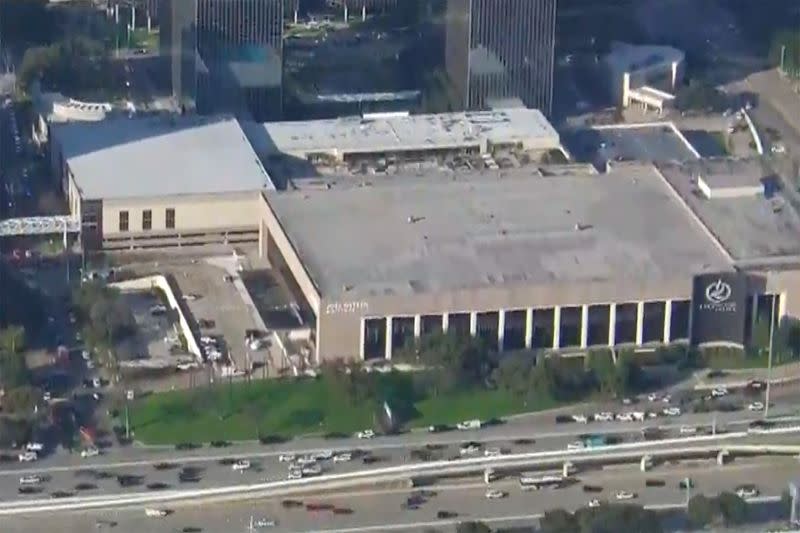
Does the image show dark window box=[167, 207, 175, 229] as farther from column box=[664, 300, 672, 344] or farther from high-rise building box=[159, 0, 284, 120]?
column box=[664, 300, 672, 344]

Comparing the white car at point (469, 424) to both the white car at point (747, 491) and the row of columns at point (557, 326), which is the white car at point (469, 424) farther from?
the white car at point (747, 491)

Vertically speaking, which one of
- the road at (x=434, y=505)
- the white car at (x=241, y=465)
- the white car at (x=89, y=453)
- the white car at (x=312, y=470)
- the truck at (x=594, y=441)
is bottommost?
the road at (x=434, y=505)

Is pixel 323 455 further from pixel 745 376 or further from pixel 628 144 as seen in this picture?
pixel 628 144

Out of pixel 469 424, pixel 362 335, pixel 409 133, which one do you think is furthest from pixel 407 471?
pixel 409 133

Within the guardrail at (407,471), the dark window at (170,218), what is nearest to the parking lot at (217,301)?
the dark window at (170,218)

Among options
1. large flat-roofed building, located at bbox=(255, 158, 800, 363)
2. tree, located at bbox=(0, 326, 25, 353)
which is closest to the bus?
large flat-roofed building, located at bbox=(255, 158, 800, 363)

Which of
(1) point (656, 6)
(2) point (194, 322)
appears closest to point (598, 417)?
(2) point (194, 322)
